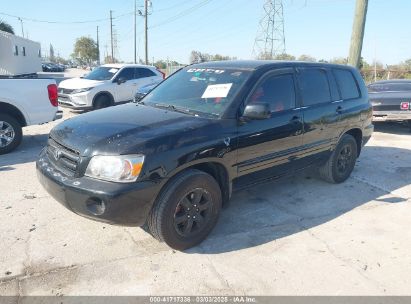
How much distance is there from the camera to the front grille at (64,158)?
11.0 feet

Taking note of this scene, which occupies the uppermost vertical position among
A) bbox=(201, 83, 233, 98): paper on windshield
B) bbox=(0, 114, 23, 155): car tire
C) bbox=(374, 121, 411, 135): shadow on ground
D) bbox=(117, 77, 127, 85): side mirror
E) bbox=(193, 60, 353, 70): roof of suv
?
bbox=(193, 60, 353, 70): roof of suv

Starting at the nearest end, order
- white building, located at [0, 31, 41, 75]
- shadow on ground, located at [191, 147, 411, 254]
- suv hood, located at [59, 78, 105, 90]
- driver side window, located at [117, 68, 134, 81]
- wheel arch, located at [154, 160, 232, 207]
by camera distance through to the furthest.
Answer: wheel arch, located at [154, 160, 232, 207] < shadow on ground, located at [191, 147, 411, 254] < suv hood, located at [59, 78, 105, 90] < driver side window, located at [117, 68, 134, 81] < white building, located at [0, 31, 41, 75]

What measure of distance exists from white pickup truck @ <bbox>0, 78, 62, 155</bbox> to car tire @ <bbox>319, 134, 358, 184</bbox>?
16.8 ft

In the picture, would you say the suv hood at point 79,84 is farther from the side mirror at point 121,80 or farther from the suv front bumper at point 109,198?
the suv front bumper at point 109,198

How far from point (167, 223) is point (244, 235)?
3.25 feet

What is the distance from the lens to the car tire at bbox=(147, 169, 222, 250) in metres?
3.33

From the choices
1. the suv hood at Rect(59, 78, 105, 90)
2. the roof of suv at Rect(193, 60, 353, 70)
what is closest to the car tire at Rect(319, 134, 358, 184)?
the roof of suv at Rect(193, 60, 353, 70)

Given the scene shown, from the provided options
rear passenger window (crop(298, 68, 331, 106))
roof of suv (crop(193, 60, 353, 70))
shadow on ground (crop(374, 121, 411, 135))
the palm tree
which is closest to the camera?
roof of suv (crop(193, 60, 353, 70))

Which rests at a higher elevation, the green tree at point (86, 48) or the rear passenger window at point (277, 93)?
the green tree at point (86, 48)

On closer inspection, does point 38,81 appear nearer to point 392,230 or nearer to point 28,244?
point 28,244

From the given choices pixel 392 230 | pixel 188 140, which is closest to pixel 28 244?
pixel 188 140

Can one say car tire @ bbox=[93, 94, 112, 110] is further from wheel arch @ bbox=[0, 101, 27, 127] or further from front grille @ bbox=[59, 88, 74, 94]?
wheel arch @ bbox=[0, 101, 27, 127]

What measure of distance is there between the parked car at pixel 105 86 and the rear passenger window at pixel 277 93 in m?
7.95

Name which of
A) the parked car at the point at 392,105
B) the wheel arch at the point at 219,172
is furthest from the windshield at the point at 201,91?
the parked car at the point at 392,105
